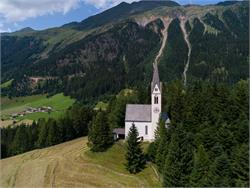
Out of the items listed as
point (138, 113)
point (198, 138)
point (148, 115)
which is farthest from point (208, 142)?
point (138, 113)

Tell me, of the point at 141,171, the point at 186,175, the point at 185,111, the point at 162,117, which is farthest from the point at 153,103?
the point at 186,175

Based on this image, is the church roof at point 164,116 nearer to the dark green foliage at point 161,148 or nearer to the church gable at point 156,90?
the church gable at point 156,90

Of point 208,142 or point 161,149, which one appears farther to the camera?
point 161,149

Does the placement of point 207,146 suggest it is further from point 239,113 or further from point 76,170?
point 76,170

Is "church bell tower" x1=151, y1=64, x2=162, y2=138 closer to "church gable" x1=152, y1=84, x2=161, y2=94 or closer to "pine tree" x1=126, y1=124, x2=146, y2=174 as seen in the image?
"church gable" x1=152, y1=84, x2=161, y2=94

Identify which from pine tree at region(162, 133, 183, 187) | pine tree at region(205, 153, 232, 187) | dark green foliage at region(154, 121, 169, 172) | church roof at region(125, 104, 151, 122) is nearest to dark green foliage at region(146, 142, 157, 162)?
dark green foliage at region(154, 121, 169, 172)

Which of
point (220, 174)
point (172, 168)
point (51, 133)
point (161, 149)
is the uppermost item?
point (220, 174)

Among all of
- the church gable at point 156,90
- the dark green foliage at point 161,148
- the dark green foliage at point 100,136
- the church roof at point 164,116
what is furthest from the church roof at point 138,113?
the dark green foliage at point 161,148

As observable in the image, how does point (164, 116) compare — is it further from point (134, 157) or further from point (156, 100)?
point (134, 157)
